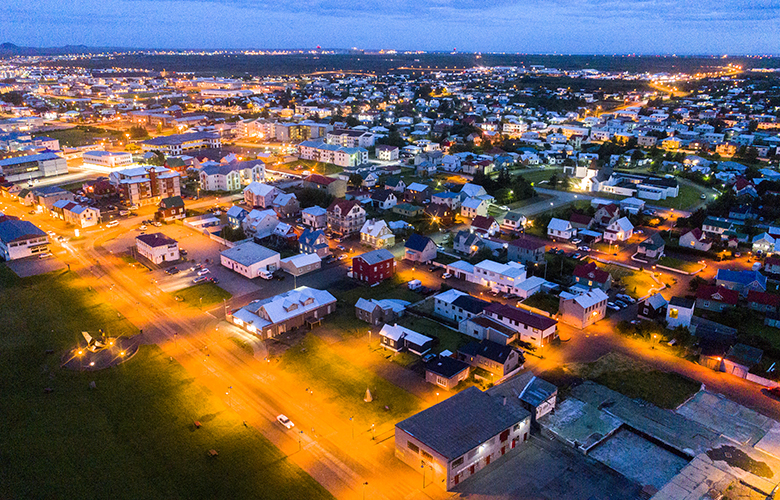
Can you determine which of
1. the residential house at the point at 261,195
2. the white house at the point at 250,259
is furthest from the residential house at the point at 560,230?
the residential house at the point at 261,195

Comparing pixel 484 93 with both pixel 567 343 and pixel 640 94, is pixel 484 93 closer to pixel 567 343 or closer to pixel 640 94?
pixel 640 94

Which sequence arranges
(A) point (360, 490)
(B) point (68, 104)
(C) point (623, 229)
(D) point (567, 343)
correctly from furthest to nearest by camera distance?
(B) point (68, 104), (C) point (623, 229), (D) point (567, 343), (A) point (360, 490)

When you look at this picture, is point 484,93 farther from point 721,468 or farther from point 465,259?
point 721,468

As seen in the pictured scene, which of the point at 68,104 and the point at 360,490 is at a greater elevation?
the point at 68,104

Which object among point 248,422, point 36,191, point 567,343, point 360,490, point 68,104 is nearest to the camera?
point 360,490

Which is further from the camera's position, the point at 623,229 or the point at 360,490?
the point at 623,229

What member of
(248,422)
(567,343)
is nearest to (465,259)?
(567,343)

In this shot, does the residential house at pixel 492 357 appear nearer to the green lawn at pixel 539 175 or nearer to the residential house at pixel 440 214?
the residential house at pixel 440 214
